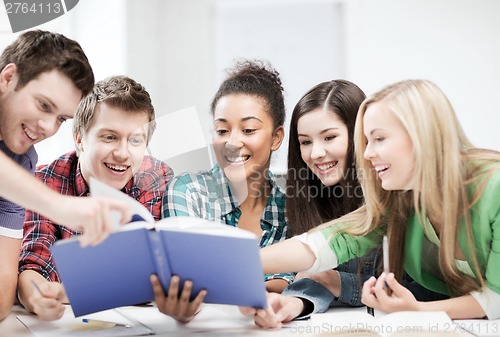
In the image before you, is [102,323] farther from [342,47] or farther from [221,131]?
[342,47]

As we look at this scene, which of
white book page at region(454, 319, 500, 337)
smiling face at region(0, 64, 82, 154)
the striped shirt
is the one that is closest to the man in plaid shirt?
the striped shirt

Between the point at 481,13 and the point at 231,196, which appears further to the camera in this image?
the point at 481,13

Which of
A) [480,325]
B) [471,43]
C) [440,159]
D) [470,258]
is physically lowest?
[480,325]

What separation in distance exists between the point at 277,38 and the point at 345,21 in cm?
47

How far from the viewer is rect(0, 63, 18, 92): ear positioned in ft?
4.01

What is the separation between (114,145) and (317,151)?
54 centimetres

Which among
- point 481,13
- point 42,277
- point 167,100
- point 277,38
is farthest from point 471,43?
point 42,277

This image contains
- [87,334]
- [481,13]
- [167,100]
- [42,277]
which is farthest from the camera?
[167,100]

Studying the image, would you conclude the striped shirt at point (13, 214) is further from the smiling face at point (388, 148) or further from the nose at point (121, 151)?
the smiling face at point (388, 148)

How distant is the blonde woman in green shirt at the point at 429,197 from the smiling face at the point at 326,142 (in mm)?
250

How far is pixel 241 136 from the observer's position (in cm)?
161

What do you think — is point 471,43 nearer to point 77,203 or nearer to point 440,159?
point 440,159

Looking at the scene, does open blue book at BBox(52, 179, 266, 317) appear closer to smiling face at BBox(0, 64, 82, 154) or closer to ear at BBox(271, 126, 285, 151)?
smiling face at BBox(0, 64, 82, 154)

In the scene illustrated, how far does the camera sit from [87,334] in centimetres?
108
